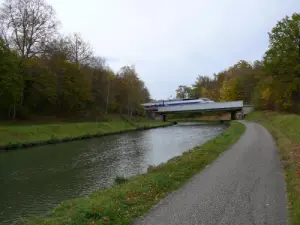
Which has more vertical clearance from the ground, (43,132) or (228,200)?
(43,132)

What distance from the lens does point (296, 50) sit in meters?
38.7

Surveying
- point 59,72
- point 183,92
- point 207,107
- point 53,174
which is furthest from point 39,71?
point 183,92

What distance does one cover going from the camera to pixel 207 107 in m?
74.6

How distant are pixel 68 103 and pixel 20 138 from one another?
912 inches

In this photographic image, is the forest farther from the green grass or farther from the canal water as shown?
the canal water

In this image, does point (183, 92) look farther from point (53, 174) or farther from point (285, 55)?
point (53, 174)

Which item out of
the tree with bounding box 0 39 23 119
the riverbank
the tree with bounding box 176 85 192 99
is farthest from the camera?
the tree with bounding box 176 85 192 99

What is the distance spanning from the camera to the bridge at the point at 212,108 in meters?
69.8

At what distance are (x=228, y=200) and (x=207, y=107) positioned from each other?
67.6m

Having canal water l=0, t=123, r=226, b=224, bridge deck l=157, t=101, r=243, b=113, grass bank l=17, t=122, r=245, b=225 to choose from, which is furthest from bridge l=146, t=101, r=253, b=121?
grass bank l=17, t=122, r=245, b=225

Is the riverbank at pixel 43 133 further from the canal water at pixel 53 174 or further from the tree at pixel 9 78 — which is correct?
the tree at pixel 9 78

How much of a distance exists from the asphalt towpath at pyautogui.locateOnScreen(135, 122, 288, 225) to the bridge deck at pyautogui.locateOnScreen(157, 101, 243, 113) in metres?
58.5

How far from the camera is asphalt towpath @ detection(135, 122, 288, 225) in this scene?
22.3 feet

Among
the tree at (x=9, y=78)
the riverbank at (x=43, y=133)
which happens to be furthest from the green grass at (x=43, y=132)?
the tree at (x=9, y=78)
